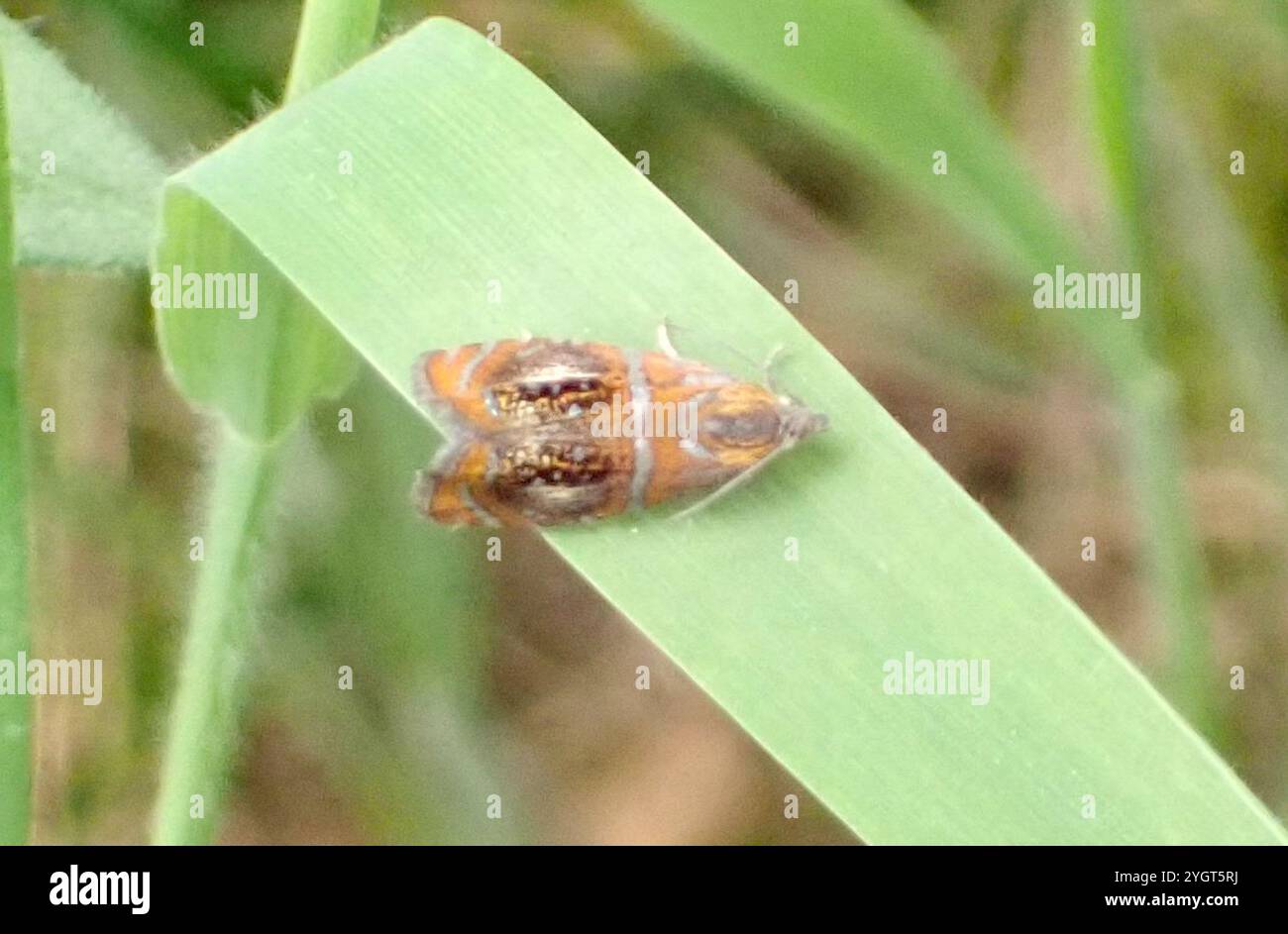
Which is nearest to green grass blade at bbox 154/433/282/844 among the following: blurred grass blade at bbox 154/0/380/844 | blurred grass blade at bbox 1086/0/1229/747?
blurred grass blade at bbox 154/0/380/844

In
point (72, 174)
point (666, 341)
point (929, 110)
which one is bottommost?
point (666, 341)

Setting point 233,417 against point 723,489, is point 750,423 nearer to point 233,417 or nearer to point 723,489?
point 723,489

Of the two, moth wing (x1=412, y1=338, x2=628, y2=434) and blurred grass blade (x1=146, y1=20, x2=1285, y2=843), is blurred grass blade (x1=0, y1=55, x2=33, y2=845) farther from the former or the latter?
moth wing (x1=412, y1=338, x2=628, y2=434)

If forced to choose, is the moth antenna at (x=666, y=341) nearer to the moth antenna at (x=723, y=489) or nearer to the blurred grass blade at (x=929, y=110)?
the moth antenna at (x=723, y=489)

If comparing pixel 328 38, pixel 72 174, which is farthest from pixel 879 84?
pixel 72 174

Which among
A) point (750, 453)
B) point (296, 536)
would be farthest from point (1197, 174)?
point (296, 536)

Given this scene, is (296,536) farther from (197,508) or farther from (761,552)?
(761,552)

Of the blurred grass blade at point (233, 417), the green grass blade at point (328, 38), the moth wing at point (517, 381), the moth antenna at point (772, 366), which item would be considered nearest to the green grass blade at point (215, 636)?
the blurred grass blade at point (233, 417)
